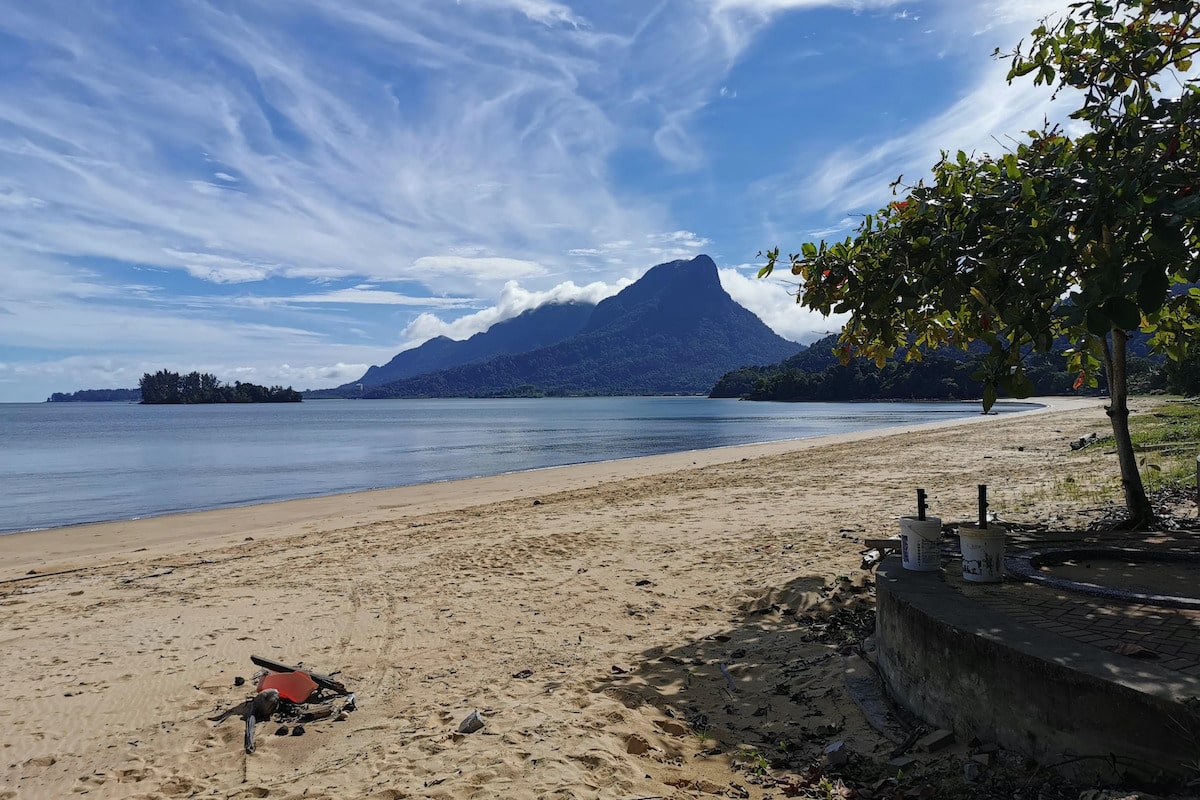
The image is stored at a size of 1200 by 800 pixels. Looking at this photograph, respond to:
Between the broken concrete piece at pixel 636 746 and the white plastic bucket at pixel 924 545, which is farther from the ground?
the white plastic bucket at pixel 924 545

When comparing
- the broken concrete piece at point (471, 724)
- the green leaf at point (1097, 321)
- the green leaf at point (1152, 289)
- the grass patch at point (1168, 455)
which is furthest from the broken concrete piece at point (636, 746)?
the grass patch at point (1168, 455)

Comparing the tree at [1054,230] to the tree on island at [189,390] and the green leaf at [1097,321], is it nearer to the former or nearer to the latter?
the green leaf at [1097,321]

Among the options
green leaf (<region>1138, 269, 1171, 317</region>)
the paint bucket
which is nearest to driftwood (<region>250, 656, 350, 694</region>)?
the paint bucket

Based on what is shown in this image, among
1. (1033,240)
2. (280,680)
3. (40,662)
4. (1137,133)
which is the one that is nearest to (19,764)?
(280,680)

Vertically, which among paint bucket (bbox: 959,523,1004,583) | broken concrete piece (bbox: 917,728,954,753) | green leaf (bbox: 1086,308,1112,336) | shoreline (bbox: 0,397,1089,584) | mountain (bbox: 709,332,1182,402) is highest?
mountain (bbox: 709,332,1182,402)

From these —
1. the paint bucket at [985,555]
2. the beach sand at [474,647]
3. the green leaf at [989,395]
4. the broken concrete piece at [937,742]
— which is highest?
the green leaf at [989,395]

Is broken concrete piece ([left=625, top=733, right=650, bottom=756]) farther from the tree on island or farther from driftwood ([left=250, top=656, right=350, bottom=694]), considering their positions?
the tree on island

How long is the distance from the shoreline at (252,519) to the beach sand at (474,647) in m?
0.21

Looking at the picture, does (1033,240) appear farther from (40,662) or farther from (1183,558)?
(40,662)

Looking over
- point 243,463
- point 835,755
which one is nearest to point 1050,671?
point 835,755

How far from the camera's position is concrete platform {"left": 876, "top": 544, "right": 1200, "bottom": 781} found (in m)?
2.81

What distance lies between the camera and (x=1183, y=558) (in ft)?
17.6

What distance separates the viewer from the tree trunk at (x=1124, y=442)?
7.02 m

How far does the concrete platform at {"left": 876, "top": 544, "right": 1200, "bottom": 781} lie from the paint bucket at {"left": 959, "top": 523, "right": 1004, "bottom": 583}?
0.20ft
